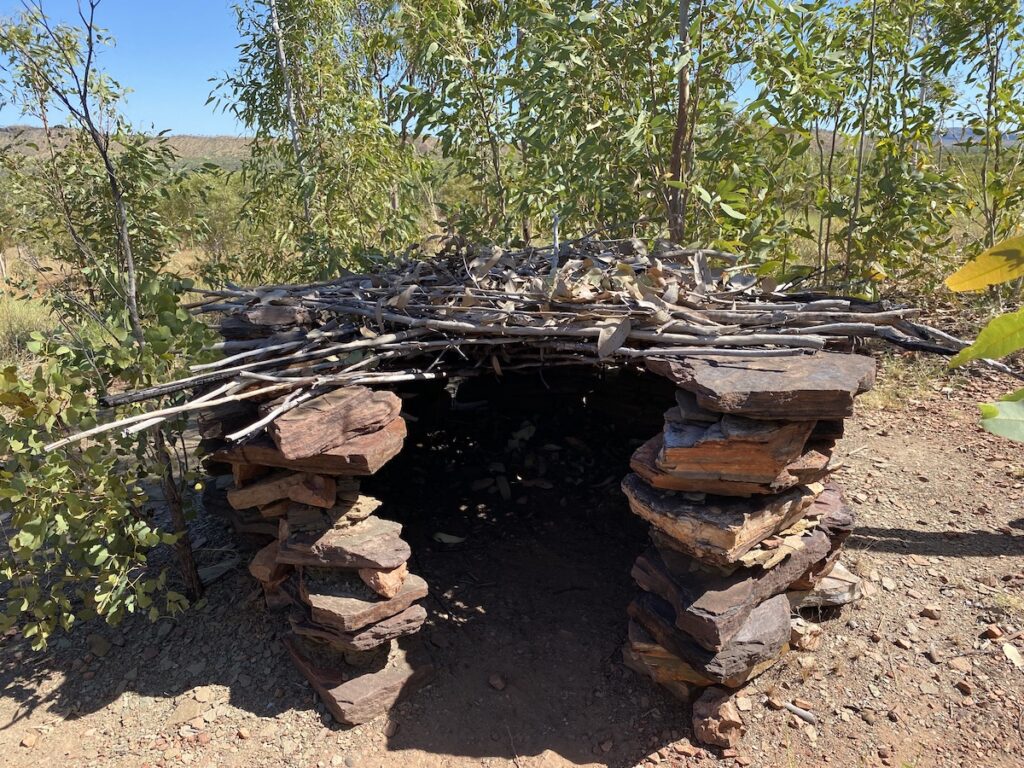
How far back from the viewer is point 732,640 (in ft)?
9.04

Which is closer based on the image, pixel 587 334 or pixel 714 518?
pixel 714 518

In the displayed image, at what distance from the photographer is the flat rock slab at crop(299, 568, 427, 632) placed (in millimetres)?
2893

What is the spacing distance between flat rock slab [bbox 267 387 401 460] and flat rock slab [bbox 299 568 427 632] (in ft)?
2.22

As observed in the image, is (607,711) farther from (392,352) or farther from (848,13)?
(848,13)

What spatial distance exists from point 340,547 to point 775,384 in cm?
183

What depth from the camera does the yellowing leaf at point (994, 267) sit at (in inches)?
28.2

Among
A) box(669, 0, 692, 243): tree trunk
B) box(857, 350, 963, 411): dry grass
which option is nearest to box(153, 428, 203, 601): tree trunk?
box(669, 0, 692, 243): tree trunk

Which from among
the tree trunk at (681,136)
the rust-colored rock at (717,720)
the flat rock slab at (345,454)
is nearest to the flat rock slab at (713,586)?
the rust-colored rock at (717,720)

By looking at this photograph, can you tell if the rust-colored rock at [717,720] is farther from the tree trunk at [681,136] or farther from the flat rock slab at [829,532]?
the tree trunk at [681,136]

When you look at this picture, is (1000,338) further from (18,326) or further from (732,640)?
(18,326)

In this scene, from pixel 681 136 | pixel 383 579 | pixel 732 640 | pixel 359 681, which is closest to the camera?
pixel 732 640

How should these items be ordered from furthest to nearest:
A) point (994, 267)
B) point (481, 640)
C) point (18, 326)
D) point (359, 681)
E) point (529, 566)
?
point (18, 326), point (529, 566), point (481, 640), point (359, 681), point (994, 267)

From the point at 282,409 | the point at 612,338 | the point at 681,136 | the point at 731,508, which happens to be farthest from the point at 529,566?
the point at 681,136

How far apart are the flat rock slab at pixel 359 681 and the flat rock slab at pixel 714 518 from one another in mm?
1270
